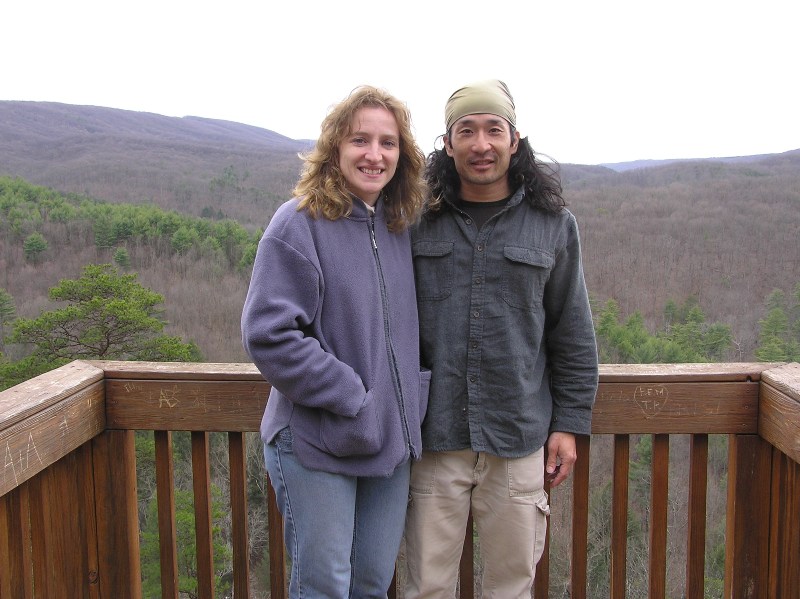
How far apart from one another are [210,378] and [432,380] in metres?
0.52

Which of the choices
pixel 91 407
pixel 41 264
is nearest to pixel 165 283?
pixel 41 264

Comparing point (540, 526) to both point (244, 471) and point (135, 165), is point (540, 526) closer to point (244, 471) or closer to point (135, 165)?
point (244, 471)

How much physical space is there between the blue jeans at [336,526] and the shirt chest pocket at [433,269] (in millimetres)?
370

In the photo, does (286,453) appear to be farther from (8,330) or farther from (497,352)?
(8,330)

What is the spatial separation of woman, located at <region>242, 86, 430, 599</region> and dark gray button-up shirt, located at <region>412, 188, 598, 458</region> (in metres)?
0.07

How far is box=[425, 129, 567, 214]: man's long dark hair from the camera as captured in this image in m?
1.54

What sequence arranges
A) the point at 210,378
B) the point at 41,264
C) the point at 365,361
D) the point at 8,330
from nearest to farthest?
the point at 365,361 < the point at 210,378 < the point at 8,330 < the point at 41,264

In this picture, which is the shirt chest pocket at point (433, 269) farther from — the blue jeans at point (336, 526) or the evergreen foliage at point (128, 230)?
the evergreen foliage at point (128, 230)

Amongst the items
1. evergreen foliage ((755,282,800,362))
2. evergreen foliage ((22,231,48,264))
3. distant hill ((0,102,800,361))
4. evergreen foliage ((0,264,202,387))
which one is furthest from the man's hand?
evergreen foliage ((22,231,48,264))

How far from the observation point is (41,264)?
28.3 meters

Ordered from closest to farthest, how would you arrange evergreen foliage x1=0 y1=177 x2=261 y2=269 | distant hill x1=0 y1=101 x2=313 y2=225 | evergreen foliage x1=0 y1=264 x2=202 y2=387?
evergreen foliage x1=0 y1=264 x2=202 y2=387, evergreen foliage x1=0 y1=177 x2=261 y2=269, distant hill x1=0 y1=101 x2=313 y2=225

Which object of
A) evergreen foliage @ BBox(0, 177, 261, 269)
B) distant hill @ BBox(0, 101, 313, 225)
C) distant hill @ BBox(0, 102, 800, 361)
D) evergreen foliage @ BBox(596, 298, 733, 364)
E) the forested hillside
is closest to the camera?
the forested hillside

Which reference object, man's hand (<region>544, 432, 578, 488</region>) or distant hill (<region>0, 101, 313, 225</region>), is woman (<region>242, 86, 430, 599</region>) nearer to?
man's hand (<region>544, 432, 578, 488</region>)

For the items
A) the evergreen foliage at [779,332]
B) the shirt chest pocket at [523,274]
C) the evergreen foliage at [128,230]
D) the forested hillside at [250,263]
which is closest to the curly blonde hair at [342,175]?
the shirt chest pocket at [523,274]
